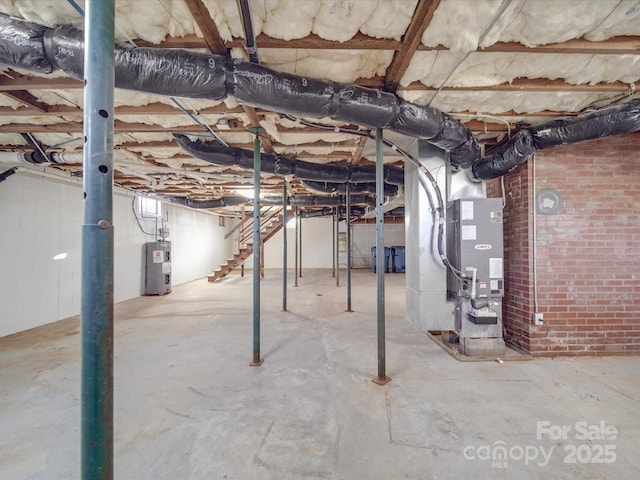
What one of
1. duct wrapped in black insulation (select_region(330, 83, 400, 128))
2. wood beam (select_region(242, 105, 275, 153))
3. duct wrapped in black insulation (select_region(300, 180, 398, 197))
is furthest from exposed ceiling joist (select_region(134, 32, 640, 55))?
duct wrapped in black insulation (select_region(300, 180, 398, 197))

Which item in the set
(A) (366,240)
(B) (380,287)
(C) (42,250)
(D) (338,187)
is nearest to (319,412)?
(B) (380,287)

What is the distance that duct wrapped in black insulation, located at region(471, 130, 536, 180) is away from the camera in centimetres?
256

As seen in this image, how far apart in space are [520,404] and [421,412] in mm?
758

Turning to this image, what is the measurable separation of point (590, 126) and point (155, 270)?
23.8 ft

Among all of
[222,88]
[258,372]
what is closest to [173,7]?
[222,88]

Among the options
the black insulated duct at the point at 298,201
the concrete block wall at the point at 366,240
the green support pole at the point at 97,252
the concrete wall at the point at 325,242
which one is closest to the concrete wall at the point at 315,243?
the concrete wall at the point at 325,242

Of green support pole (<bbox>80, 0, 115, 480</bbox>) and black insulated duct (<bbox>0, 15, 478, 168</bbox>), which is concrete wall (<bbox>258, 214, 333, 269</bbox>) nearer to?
black insulated duct (<bbox>0, 15, 478, 168</bbox>)

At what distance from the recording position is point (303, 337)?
3.38 m

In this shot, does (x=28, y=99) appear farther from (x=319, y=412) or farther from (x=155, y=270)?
(x=155, y=270)

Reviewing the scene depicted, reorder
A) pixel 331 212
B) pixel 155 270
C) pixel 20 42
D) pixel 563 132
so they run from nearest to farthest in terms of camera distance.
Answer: pixel 20 42
pixel 563 132
pixel 155 270
pixel 331 212

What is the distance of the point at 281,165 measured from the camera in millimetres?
3613

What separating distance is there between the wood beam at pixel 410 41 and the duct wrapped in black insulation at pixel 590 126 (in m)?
1.55

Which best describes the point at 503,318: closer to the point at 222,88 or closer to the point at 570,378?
the point at 570,378

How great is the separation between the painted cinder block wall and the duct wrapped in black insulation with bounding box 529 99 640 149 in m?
0.40
